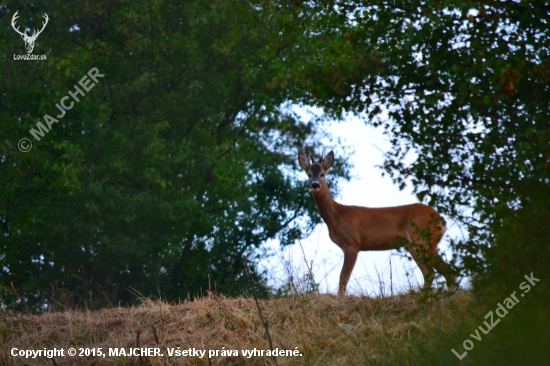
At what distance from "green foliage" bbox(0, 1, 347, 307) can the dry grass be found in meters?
8.72

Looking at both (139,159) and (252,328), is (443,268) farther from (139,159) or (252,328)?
(139,159)

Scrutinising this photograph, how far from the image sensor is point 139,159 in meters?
19.3

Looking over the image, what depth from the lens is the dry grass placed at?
6875mm

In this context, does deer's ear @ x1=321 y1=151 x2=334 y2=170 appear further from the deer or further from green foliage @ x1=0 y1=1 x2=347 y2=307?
green foliage @ x1=0 y1=1 x2=347 y2=307

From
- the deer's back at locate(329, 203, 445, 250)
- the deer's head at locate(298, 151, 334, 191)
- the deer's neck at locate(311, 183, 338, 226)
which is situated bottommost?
the deer's back at locate(329, 203, 445, 250)

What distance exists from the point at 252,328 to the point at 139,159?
473 inches

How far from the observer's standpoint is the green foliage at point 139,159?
18312mm

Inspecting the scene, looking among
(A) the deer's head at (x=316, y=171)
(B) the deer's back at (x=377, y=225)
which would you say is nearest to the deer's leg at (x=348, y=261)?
(B) the deer's back at (x=377, y=225)

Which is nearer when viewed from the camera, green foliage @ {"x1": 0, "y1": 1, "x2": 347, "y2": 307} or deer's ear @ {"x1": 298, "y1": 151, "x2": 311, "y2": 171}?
deer's ear @ {"x1": 298, "y1": 151, "x2": 311, "y2": 171}

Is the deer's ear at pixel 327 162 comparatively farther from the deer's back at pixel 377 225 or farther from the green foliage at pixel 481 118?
the green foliage at pixel 481 118

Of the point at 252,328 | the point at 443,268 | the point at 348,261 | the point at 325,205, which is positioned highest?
the point at 325,205

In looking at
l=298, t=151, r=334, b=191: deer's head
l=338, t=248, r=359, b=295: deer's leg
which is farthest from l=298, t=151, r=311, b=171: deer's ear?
l=338, t=248, r=359, b=295: deer's leg

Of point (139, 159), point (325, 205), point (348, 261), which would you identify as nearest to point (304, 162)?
point (325, 205)

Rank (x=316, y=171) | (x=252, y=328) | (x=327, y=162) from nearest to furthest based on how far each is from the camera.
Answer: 1. (x=252, y=328)
2. (x=316, y=171)
3. (x=327, y=162)
